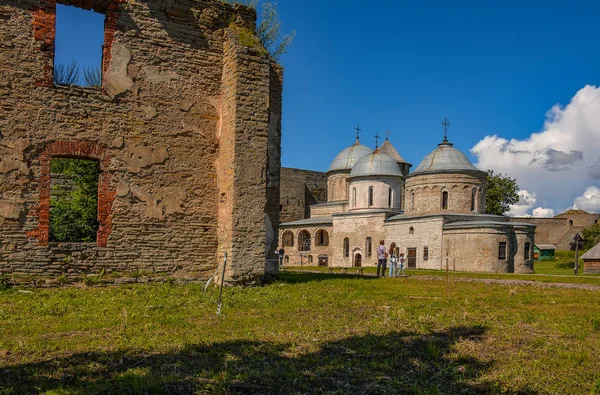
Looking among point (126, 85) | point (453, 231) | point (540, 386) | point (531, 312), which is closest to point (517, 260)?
point (453, 231)

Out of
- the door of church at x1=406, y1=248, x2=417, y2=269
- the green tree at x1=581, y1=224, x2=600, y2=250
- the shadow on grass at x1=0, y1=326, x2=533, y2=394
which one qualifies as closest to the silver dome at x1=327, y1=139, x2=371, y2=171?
the door of church at x1=406, y1=248, x2=417, y2=269

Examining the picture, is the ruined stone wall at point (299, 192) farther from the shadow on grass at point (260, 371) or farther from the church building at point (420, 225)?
the shadow on grass at point (260, 371)

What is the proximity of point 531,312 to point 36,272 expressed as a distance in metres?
8.57

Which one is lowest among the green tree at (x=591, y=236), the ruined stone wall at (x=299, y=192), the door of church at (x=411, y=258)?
the door of church at (x=411, y=258)

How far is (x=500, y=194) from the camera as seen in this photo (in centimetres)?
5094

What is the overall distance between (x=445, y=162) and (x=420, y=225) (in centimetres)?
550

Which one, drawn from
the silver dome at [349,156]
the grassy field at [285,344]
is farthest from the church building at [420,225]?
the grassy field at [285,344]

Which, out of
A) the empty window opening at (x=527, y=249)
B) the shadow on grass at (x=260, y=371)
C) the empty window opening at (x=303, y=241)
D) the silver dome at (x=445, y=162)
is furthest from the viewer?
the empty window opening at (x=303, y=241)

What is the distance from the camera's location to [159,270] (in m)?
11.2

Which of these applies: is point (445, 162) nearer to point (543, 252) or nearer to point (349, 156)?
point (349, 156)

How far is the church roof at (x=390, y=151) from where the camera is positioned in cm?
5472

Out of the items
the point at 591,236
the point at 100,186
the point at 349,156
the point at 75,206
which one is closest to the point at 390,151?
the point at 349,156

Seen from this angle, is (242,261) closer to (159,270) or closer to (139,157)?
(159,270)

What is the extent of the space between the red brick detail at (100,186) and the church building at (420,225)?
83.3 ft
